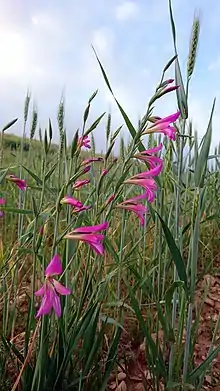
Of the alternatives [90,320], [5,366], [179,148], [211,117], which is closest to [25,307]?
[5,366]

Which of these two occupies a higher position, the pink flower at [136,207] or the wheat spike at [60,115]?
the wheat spike at [60,115]

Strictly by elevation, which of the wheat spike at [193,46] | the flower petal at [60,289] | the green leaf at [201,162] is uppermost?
the wheat spike at [193,46]

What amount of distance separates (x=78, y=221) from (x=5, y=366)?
0.96 ft

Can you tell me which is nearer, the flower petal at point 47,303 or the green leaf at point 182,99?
the flower petal at point 47,303

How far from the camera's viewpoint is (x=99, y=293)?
0.72 meters

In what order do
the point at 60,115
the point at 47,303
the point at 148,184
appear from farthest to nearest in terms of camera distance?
the point at 60,115
the point at 148,184
the point at 47,303

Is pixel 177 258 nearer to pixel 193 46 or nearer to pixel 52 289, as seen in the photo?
pixel 52 289

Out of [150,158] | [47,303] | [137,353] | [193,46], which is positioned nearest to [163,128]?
[150,158]

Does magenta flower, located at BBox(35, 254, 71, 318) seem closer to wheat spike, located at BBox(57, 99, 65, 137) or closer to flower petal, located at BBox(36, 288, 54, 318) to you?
flower petal, located at BBox(36, 288, 54, 318)

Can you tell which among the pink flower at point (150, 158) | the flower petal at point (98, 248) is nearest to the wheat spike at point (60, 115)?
the pink flower at point (150, 158)

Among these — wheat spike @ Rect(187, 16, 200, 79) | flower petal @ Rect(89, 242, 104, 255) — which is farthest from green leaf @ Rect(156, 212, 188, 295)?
wheat spike @ Rect(187, 16, 200, 79)

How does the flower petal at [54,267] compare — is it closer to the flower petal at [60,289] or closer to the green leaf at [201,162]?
the flower petal at [60,289]

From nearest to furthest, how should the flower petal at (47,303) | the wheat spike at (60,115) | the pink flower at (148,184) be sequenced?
the flower petal at (47,303)
the pink flower at (148,184)
the wheat spike at (60,115)

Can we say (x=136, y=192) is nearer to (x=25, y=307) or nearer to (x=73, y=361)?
(x=25, y=307)
